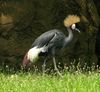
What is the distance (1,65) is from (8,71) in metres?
1.33

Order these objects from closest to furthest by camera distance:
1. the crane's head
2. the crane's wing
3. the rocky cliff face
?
the crane's wing → the crane's head → the rocky cliff face

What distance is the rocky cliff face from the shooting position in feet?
42.9

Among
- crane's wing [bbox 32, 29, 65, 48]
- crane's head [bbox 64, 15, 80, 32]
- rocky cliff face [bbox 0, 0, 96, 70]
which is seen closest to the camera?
crane's wing [bbox 32, 29, 65, 48]

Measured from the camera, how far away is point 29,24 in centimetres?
1323

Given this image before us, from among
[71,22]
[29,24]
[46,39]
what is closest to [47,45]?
[46,39]

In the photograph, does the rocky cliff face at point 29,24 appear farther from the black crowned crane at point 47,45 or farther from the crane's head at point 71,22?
the black crowned crane at point 47,45

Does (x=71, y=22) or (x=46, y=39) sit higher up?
(x=71, y=22)

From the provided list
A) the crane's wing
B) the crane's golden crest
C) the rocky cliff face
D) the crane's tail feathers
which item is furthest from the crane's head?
the rocky cliff face

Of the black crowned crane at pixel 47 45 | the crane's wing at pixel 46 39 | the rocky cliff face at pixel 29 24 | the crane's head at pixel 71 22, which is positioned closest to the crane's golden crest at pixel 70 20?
the crane's head at pixel 71 22

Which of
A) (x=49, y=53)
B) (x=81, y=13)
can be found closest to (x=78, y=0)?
(x=81, y=13)

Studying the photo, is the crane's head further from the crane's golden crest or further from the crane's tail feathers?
A: the crane's tail feathers

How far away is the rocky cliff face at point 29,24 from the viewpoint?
13078 millimetres

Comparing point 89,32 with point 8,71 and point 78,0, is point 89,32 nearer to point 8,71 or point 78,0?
point 78,0

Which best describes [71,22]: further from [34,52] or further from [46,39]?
[34,52]
